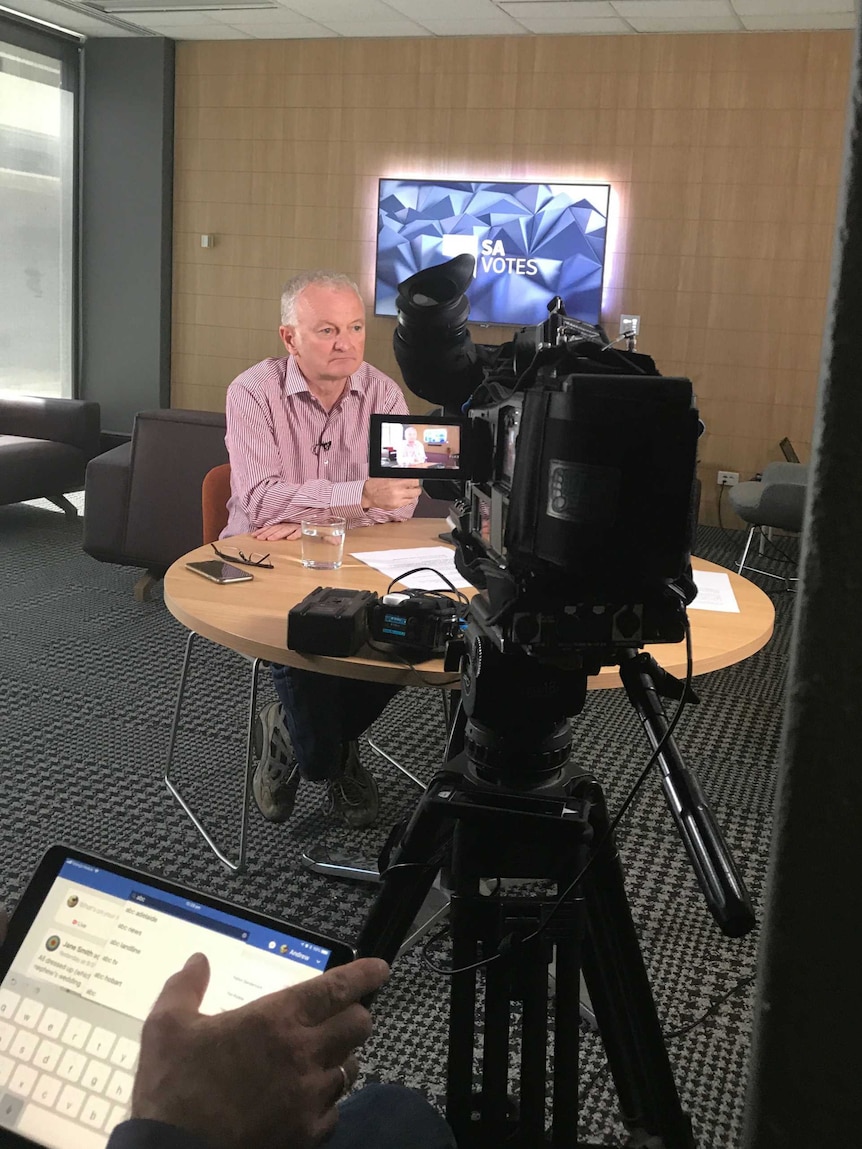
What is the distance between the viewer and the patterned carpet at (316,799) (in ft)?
5.73

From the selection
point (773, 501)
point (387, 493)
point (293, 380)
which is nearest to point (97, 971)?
point (387, 493)

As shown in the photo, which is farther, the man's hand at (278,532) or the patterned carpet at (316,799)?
the man's hand at (278,532)

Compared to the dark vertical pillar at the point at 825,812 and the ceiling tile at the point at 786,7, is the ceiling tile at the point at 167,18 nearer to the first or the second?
the ceiling tile at the point at 786,7

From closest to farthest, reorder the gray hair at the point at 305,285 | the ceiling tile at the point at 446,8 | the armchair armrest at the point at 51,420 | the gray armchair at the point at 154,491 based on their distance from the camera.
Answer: the gray hair at the point at 305,285
the gray armchair at the point at 154,491
the ceiling tile at the point at 446,8
the armchair armrest at the point at 51,420

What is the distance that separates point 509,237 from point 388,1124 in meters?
5.82

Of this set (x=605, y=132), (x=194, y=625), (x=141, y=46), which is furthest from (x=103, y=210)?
(x=194, y=625)

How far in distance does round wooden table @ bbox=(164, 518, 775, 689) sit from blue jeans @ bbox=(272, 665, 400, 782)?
0.83 feet

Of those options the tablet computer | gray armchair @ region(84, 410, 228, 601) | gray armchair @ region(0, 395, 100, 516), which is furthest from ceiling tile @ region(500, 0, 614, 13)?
the tablet computer

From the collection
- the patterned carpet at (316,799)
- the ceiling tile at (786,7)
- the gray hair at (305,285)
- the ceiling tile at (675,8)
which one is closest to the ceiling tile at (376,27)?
the ceiling tile at (675,8)

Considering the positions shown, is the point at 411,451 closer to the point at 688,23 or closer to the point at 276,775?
the point at 276,775

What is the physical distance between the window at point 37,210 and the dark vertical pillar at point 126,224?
4.5 inches

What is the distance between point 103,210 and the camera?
6945mm

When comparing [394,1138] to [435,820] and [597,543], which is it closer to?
[435,820]

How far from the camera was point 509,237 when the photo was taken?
6.11 m
